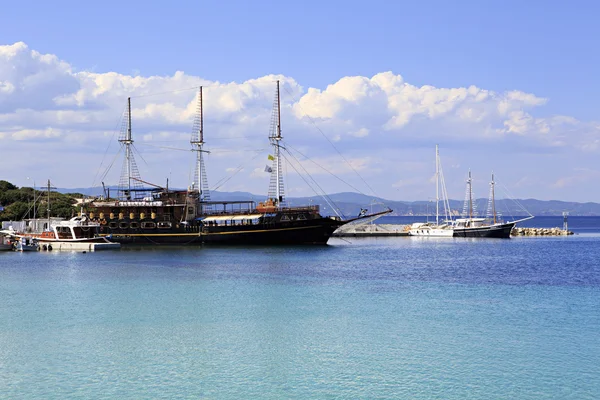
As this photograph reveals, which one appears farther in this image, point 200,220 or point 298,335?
point 200,220

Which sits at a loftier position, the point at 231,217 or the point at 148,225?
the point at 231,217

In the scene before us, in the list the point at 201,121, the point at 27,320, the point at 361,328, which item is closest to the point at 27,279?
the point at 27,320

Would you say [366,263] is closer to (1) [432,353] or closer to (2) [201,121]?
(1) [432,353]

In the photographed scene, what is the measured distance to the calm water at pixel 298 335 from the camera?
67.1 feet

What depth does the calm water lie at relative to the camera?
20438mm

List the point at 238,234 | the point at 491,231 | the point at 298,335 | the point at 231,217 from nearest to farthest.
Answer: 1. the point at 298,335
2. the point at 238,234
3. the point at 231,217
4. the point at 491,231

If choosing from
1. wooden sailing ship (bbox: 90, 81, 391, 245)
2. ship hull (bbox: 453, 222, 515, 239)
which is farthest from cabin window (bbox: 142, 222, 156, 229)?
ship hull (bbox: 453, 222, 515, 239)

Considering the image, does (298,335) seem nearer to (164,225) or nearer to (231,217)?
(231,217)

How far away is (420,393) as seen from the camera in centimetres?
1959

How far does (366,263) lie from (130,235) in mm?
37941

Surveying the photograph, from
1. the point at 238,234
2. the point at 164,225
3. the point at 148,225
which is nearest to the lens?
the point at 238,234

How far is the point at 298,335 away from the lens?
2712cm

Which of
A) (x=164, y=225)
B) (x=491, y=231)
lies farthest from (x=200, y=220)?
(x=491, y=231)

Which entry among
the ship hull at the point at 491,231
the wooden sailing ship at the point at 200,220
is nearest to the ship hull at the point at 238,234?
the wooden sailing ship at the point at 200,220
